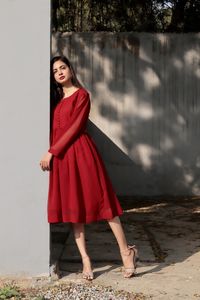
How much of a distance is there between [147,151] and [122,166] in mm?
502

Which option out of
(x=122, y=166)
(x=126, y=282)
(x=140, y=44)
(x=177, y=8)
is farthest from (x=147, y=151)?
(x=126, y=282)

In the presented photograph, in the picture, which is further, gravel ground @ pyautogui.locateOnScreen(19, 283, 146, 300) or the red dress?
the red dress

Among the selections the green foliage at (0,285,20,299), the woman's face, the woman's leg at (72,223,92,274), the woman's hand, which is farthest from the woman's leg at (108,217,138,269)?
the woman's face

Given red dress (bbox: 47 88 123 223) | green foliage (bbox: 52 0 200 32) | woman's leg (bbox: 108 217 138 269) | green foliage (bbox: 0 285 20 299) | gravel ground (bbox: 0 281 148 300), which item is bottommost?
gravel ground (bbox: 0 281 148 300)

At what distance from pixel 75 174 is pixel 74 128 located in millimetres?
349

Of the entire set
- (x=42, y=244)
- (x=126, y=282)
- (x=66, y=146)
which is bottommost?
(x=126, y=282)

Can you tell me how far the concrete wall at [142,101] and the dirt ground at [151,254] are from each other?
4.42 ft

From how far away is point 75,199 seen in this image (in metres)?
4.14

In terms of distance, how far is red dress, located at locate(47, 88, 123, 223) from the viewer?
4.16 meters

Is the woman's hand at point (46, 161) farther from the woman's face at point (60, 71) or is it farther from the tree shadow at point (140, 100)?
the tree shadow at point (140, 100)

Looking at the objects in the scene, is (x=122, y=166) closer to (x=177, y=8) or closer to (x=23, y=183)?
(x=177, y=8)

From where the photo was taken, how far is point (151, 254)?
5277 mm

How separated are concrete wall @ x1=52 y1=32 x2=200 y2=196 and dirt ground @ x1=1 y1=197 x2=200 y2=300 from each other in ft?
4.42

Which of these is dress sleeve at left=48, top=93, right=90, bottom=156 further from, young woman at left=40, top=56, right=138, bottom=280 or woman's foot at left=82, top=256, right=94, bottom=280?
woman's foot at left=82, top=256, right=94, bottom=280
